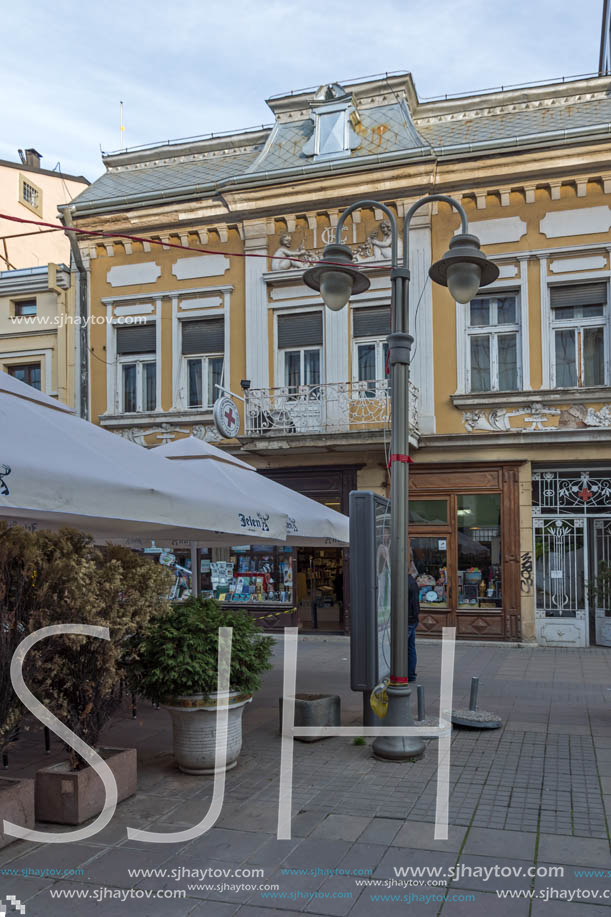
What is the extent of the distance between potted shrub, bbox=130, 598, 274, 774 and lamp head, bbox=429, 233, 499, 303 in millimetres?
3494

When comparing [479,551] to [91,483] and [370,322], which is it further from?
[91,483]

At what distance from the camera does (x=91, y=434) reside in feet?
20.0

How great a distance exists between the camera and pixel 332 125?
1745 centimetres

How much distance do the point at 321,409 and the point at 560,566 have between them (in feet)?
17.8

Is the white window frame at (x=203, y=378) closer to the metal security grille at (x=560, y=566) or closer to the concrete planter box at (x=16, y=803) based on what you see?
the metal security grille at (x=560, y=566)

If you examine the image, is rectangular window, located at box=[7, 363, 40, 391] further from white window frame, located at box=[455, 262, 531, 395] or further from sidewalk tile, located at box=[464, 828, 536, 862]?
sidewalk tile, located at box=[464, 828, 536, 862]

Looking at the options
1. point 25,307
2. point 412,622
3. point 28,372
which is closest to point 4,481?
point 412,622

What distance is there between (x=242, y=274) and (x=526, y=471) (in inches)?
286

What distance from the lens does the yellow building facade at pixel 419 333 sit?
48.2 ft

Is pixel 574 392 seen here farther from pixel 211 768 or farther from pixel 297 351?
pixel 211 768

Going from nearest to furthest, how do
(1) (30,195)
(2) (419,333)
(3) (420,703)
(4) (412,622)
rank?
(3) (420,703)
(4) (412,622)
(2) (419,333)
(1) (30,195)

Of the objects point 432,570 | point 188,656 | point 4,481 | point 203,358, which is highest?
point 203,358

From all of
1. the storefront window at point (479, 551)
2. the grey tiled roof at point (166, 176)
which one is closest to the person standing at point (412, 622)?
the storefront window at point (479, 551)

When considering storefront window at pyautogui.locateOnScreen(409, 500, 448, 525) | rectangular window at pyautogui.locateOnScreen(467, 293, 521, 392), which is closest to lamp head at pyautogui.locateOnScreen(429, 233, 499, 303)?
rectangular window at pyautogui.locateOnScreen(467, 293, 521, 392)
